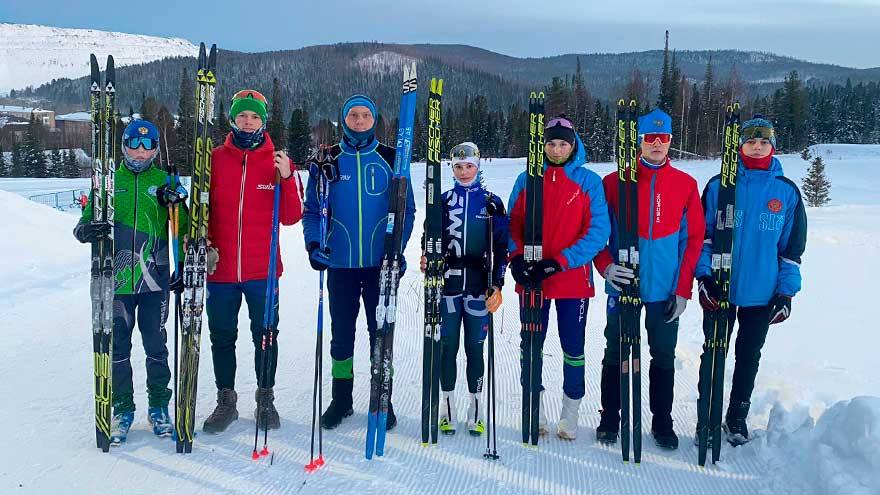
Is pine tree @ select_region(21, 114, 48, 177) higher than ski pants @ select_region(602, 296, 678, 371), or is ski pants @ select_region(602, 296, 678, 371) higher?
pine tree @ select_region(21, 114, 48, 177)

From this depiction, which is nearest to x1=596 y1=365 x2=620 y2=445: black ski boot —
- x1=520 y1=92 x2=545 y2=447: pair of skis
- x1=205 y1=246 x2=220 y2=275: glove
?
x1=520 y1=92 x2=545 y2=447: pair of skis

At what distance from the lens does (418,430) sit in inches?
154

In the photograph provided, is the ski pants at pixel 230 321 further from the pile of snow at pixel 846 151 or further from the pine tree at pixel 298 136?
the pile of snow at pixel 846 151

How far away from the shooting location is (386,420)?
147 inches

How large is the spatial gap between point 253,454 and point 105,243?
1.53 metres

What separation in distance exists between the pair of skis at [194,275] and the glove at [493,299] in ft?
5.73

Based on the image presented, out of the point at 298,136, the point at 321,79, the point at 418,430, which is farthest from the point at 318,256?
the point at 321,79

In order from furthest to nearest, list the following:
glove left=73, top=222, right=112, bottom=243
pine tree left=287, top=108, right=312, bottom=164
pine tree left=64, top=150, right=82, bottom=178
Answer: pine tree left=64, top=150, right=82, bottom=178, pine tree left=287, top=108, right=312, bottom=164, glove left=73, top=222, right=112, bottom=243

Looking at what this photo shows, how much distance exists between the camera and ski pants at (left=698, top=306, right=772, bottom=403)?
11.8 feet

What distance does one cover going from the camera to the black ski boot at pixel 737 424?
12.0ft

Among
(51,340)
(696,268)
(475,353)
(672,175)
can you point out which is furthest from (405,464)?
(51,340)

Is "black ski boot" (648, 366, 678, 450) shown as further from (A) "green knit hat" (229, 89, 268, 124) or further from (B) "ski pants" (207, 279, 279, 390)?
(A) "green knit hat" (229, 89, 268, 124)

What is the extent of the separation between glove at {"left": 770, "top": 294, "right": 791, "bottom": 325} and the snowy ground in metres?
0.56

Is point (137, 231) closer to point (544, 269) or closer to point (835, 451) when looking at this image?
point (544, 269)
